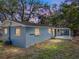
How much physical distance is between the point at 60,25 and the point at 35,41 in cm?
1516

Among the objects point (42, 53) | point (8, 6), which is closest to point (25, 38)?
point (42, 53)

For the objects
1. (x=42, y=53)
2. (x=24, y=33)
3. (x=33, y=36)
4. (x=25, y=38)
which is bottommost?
(x=42, y=53)

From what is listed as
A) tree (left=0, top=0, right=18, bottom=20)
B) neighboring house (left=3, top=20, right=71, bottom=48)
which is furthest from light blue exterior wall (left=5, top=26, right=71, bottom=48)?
tree (left=0, top=0, right=18, bottom=20)

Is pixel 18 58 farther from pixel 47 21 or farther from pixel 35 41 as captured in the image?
pixel 47 21

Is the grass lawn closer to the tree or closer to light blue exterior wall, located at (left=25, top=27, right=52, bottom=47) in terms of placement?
light blue exterior wall, located at (left=25, top=27, right=52, bottom=47)

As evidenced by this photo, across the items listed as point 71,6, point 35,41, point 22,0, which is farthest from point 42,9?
point 71,6

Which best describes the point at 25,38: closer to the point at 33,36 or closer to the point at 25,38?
the point at 25,38

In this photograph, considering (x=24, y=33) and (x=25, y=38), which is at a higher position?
(x=24, y=33)

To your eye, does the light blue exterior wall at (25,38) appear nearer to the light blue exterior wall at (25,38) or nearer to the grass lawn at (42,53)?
the light blue exterior wall at (25,38)

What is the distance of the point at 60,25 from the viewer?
37031 millimetres

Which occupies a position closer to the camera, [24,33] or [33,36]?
[24,33]

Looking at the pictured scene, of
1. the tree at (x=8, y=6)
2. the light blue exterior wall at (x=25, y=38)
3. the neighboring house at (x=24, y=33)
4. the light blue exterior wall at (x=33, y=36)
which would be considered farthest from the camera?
the tree at (x=8, y=6)

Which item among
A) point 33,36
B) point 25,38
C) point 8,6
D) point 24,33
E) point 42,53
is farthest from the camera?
point 8,6

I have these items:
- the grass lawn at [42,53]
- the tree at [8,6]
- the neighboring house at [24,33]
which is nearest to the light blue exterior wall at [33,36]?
the neighboring house at [24,33]
